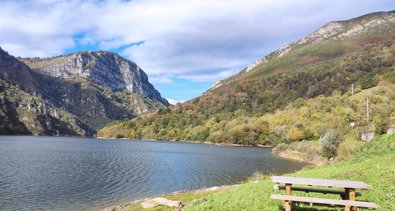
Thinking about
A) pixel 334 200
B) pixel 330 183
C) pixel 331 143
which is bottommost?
pixel 334 200

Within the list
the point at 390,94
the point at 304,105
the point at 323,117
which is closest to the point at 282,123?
the point at 304,105

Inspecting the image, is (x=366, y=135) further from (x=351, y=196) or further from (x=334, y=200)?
(x=334, y=200)

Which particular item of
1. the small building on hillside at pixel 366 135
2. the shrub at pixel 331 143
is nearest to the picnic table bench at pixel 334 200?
the small building on hillside at pixel 366 135

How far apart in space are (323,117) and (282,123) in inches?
1232

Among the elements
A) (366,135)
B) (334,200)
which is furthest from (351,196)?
(366,135)

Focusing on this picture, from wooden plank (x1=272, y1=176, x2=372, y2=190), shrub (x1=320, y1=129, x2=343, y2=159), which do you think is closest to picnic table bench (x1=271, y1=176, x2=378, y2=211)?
wooden plank (x1=272, y1=176, x2=372, y2=190)

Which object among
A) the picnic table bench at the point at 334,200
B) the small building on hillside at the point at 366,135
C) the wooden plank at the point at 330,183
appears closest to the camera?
the picnic table bench at the point at 334,200

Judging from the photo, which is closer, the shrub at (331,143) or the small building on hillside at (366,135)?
the small building on hillside at (366,135)

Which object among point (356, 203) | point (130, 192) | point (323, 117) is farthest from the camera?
point (323, 117)

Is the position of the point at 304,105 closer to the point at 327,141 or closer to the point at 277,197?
the point at 327,141

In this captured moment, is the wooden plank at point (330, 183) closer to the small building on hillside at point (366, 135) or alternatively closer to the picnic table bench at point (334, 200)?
the picnic table bench at point (334, 200)

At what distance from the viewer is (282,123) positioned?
187 metres

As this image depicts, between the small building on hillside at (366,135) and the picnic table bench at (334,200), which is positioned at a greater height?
the small building on hillside at (366,135)

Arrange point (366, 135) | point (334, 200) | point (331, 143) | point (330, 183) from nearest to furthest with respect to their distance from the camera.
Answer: point (334, 200)
point (330, 183)
point (366, 135)
point (331, 143)
